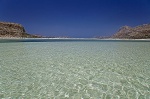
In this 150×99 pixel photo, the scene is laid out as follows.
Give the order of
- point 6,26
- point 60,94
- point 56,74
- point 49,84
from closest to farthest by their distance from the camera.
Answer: point 60,94 → point 49,84 → point 56,74 → point 6,26

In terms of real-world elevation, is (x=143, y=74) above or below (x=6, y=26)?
below

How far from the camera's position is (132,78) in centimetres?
816

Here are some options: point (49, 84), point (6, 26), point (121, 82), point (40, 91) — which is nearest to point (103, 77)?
point (121, 82)

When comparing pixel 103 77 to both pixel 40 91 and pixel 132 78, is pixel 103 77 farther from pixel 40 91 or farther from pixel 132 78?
pixel 40 91

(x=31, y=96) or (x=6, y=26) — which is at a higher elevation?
(x=6, y=26)

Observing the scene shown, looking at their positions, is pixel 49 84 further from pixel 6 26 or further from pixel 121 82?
pixel 6 26

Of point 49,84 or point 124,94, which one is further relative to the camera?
point 49,84

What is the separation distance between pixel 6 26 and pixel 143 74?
15740 cm

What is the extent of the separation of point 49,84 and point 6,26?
157029mm

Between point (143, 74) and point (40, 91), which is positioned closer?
point (40, 91)

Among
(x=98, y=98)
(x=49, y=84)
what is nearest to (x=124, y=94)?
(x=98, y=98)

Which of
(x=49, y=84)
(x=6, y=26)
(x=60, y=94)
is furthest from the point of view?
(x=6, y=26)

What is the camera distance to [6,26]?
150m

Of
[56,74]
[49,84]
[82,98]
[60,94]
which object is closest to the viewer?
[82,98]
